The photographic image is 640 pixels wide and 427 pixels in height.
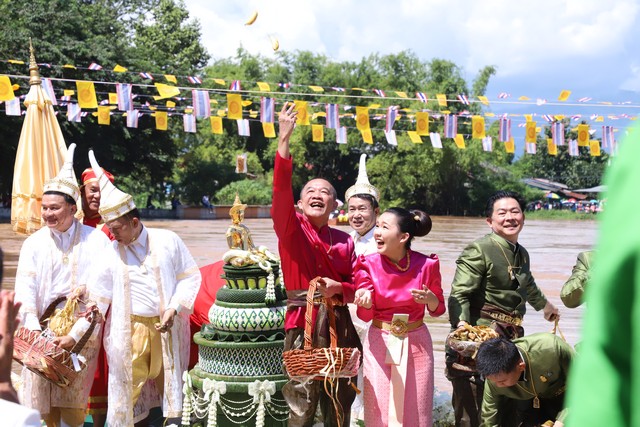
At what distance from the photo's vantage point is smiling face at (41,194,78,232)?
20.9 feet

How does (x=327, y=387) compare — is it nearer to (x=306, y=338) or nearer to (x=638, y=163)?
(x=306, y=338)

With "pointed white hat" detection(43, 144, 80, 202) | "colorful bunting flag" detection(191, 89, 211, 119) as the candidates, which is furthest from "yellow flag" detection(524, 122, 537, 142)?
"pointed white hat" detection(43, 144, 80, 202)

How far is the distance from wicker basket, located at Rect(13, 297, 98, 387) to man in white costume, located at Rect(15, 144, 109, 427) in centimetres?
28

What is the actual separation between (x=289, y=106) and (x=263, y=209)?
42.4m

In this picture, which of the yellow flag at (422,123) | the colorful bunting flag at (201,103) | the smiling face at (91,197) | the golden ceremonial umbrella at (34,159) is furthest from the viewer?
the yellow flag at (422,123)

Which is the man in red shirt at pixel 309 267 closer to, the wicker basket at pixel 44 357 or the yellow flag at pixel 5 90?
the wicker basket at pixel 44 357

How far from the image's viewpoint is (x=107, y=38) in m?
40.1

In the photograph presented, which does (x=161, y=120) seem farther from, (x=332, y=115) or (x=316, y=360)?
(x=316, y=360)

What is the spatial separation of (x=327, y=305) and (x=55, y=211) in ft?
7.19

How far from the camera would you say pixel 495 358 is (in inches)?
194

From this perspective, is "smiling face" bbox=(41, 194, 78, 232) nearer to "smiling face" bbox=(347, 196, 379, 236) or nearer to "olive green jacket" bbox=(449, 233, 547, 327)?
"smiling face" bbox=(347, 196, 379, 236)

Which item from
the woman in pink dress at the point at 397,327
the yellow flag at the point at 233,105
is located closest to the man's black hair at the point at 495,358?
the woman in pink dress at the point at 397,327

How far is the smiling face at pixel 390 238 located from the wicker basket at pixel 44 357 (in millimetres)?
2271

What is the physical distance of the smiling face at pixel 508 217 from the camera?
602 cm
